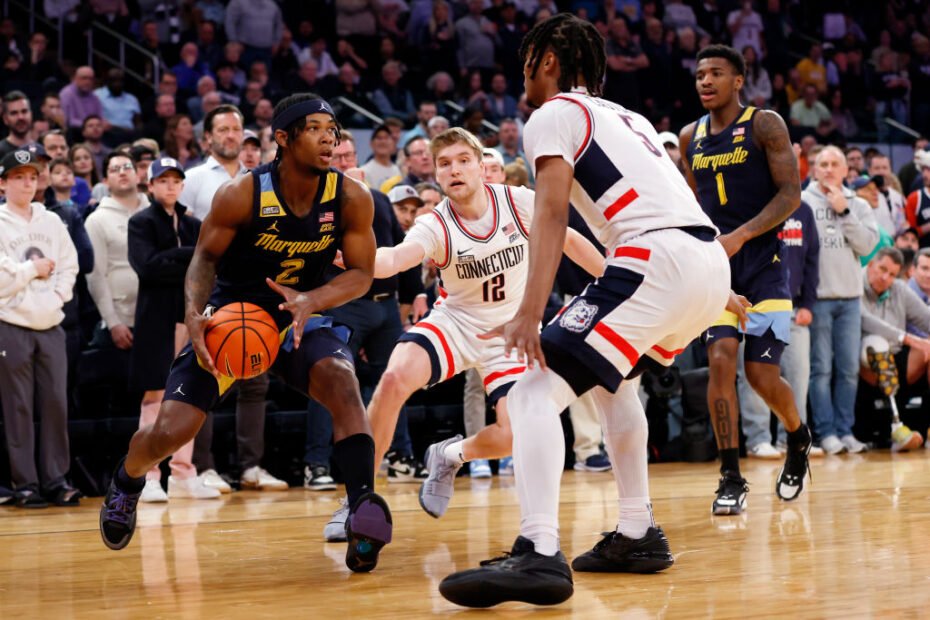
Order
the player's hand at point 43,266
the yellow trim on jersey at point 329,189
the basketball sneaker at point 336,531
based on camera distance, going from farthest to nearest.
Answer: the player's hand at point 43,266
the basketball sneaker at point 336,531
the yellow trim on jersey at point 329,189

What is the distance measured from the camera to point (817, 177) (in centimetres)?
1038

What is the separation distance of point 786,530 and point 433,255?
218 centimetres

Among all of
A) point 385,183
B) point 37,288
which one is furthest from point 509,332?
point 385,183

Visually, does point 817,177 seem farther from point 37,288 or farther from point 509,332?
point 509,332

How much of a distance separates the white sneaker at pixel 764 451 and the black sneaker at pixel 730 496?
3654 mm

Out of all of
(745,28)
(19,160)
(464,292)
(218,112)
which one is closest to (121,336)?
(19,160)

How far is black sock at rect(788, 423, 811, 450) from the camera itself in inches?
269

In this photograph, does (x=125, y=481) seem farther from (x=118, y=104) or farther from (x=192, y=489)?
(x=118, y=104)

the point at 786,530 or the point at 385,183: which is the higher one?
the point at 385,183

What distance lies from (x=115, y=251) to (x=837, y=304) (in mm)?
5995

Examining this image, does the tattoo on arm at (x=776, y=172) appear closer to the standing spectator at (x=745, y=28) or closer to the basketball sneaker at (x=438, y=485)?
the basketball sneaker at (x=438, y=485)

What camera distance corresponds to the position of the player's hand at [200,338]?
193 inches

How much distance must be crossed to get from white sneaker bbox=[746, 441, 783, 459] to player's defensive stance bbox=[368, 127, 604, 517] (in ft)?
14.3

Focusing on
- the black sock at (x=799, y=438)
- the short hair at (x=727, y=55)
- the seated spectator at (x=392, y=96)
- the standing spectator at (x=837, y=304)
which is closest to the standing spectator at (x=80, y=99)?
the seated spectator at (x=392, y=96)
